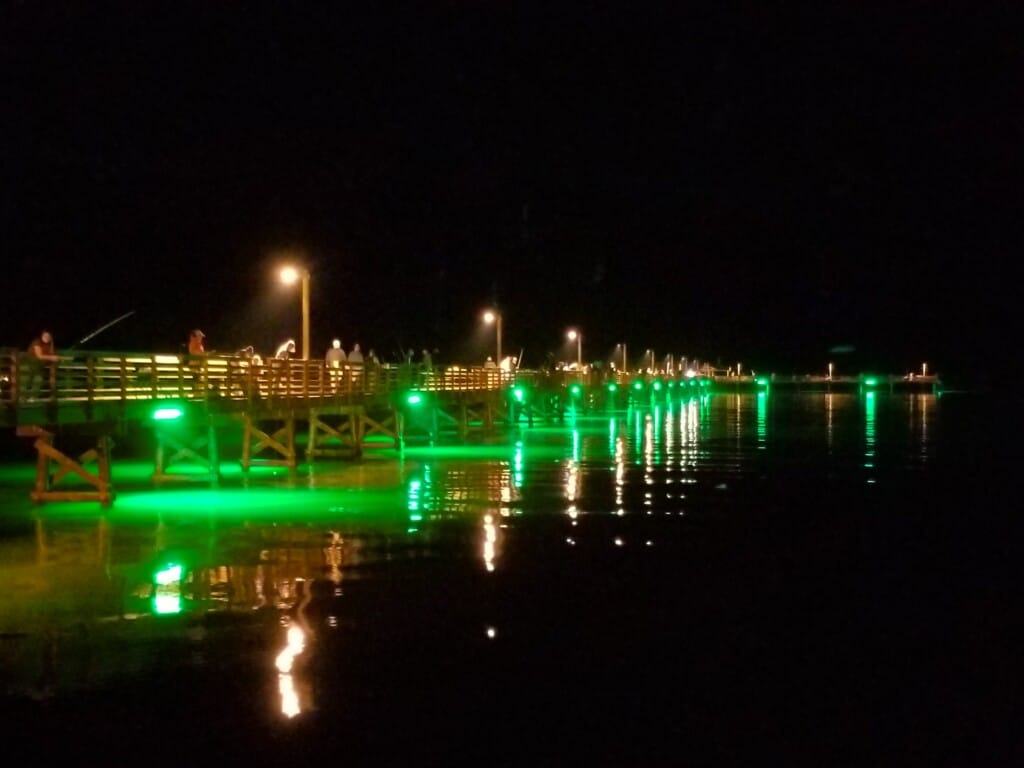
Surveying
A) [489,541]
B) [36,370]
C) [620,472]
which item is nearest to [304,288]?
[620,472]

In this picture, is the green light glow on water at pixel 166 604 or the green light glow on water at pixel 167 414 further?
the green light glow on water at pixel 167 414

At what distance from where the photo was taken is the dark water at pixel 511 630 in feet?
30.3

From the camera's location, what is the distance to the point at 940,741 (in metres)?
9.21

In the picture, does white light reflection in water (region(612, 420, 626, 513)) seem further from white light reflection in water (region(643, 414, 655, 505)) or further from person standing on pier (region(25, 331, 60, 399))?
person standing on pier (region(25, 331, 60, 399))

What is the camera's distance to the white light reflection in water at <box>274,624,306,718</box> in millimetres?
9875

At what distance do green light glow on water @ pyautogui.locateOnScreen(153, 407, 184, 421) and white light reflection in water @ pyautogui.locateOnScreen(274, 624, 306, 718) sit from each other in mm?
14795

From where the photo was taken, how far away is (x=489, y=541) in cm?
1948

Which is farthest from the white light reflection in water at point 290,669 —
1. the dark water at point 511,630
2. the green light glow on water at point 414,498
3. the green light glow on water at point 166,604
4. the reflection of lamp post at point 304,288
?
the reflection of lamp post at point 304,288

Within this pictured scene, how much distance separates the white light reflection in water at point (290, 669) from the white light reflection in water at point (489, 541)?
454 centimetres

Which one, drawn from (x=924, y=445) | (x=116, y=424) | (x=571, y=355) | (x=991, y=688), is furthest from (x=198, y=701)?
(x=571, y=355)

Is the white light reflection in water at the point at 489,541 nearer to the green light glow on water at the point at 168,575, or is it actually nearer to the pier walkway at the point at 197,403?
the green light glow on water at the point at 168,575

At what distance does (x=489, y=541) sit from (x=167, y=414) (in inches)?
404

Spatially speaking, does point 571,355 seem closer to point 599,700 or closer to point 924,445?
point 924,445

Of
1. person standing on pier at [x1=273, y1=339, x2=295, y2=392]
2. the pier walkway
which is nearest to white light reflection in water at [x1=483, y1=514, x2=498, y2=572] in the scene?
the pier walkway
